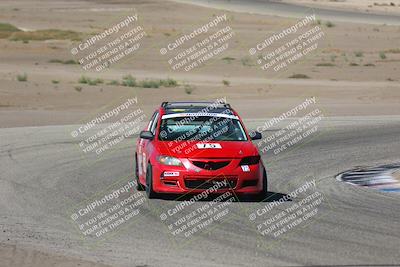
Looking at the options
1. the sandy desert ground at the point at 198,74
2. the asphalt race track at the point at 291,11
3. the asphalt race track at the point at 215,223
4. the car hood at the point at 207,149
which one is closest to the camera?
the asphalt race track at the point at 215,223

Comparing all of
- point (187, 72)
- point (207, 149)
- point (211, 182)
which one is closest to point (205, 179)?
point (211, 182)

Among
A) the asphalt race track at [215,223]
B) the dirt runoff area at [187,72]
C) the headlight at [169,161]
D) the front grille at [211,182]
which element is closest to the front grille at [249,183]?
the front grille at [211,182]

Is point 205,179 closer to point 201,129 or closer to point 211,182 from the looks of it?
point 211,182

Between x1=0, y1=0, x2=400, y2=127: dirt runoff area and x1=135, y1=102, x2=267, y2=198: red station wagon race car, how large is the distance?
14.3 m

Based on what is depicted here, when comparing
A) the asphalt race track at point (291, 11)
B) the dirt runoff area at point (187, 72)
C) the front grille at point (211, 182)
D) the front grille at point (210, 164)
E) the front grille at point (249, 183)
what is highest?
the front grille at point (210, 164)

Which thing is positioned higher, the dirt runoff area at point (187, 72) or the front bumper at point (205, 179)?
the front bumper at point (205, 179)

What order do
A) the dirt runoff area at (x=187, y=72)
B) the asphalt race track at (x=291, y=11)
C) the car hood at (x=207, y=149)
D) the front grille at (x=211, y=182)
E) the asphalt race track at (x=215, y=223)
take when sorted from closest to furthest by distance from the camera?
the asphalt race track at (x=215, y=223)
the front grille at (x=211, y=182)
the car hood at (x=207, y=149)
the dirt runoff area at (x=187, y=72)
the asphalt race track at (x=291, y=11)

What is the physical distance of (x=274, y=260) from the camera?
1170 centimetres

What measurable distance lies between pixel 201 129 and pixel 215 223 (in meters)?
3.38

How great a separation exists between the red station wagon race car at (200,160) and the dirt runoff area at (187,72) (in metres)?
14.3

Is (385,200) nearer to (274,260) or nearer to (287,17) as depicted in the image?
(274,260)

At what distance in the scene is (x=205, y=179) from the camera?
53.1 feet

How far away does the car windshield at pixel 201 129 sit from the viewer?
17.2 metres

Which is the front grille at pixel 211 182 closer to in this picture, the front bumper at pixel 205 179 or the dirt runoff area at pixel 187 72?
the front bumper at pixel 205 179
